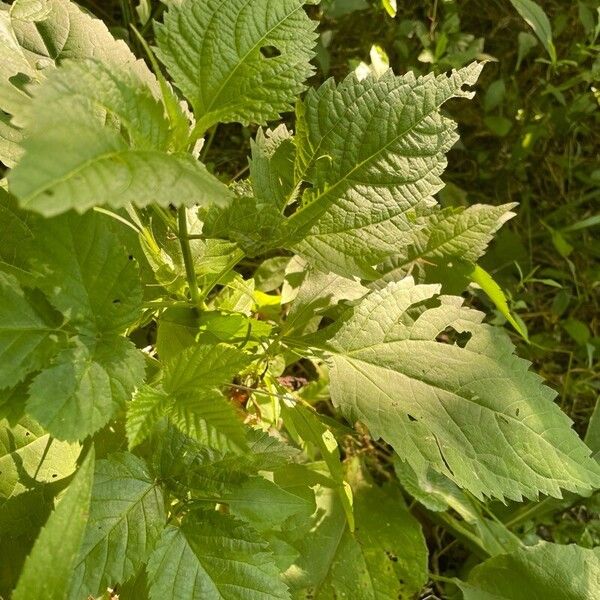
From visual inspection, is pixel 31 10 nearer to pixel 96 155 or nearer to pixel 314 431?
pixel 96 155

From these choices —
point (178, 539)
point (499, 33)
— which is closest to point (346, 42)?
point (499, 33)

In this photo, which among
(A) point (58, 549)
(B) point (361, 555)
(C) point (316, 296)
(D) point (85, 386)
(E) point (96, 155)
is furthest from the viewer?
(B) point (361, 555)

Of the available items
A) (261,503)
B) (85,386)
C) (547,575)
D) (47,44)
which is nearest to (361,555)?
(547,575)

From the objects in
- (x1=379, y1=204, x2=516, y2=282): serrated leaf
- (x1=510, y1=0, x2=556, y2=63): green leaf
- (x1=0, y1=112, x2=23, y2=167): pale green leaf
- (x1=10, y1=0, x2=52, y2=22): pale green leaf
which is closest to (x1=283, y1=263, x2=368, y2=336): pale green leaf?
(x1=379, y1=204, x2=516, y2=282): serrated leaf

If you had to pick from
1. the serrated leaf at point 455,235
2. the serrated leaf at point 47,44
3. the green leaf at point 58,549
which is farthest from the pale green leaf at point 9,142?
the serrated leaf at point 455,235

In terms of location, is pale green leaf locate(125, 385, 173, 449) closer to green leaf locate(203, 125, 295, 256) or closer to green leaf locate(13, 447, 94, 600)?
green leaf locate(13, 447, 94, 600)
